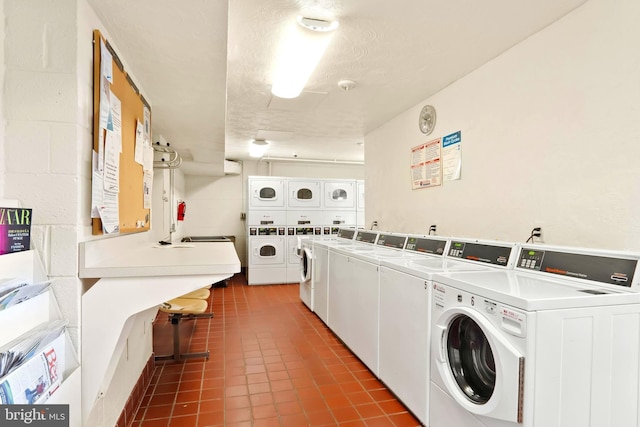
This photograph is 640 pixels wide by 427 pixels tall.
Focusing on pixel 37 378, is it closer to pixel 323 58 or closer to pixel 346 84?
pixel 323 58

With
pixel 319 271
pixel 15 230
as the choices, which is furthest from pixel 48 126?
pixel 319 271

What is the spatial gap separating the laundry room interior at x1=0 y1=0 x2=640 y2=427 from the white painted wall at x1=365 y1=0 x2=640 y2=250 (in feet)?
0.04

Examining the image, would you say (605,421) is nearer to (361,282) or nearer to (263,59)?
(361,282)

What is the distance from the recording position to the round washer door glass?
1.58 m

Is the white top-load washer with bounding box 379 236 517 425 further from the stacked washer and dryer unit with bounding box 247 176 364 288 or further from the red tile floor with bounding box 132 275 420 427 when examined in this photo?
the stacked washer and dryer unit with bounding box 247 176 364 288

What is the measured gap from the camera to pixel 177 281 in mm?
1431

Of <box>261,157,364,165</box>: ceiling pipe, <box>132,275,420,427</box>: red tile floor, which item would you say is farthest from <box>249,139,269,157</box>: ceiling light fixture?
<box>132,275,420,427</box>: red tile floor

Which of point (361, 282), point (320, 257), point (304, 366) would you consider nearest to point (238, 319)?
point (320, 257)

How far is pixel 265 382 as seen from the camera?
2527 millimetres

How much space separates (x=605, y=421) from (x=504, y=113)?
1.95 metres

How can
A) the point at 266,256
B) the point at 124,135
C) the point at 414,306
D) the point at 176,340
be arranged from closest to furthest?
Result: the point at 124,135 < the point at 414,306 < the point at 176,340 < the point at 266,256

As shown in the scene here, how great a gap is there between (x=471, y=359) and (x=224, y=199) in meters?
6.50

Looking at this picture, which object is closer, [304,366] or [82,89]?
[82,89]

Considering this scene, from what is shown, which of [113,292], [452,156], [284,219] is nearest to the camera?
[113,292]
